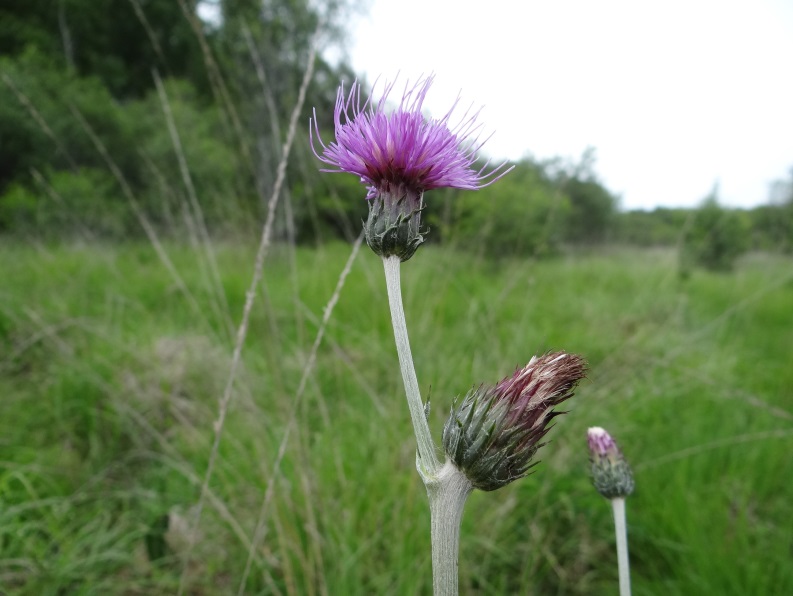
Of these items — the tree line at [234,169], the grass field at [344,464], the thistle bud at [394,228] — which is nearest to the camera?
the thistle bud at [394,228]

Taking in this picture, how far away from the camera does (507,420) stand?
2.38 ft

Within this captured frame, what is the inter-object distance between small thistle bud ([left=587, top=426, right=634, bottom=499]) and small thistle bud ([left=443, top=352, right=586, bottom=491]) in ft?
1.24

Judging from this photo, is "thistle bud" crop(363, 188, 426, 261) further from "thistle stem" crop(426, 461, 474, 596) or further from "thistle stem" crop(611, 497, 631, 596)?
"thistle stem" crop(611, 497, 631, 596)

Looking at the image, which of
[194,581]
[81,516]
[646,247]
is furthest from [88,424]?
[646,247]

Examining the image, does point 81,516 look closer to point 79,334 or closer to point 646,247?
point 79,334

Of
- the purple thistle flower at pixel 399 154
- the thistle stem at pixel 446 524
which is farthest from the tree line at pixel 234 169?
the thistle stem at pixel 446 524

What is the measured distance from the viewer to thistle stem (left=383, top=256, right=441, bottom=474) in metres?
0.65

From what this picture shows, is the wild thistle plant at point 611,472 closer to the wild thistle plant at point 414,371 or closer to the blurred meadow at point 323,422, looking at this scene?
the blurred meadow at point 323,422

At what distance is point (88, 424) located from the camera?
10.6 feet

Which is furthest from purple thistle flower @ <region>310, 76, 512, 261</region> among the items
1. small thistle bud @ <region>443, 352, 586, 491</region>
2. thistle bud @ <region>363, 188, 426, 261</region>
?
small thistle bud @ <region>443, 352, 586, 491</region>

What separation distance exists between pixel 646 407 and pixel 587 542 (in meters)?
1.18

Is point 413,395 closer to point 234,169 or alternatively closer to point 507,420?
point 507,420

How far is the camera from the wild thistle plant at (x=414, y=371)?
67cm

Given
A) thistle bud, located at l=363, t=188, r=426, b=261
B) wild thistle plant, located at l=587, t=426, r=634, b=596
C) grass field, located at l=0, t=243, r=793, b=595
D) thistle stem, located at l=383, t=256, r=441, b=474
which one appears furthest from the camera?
grass field, located at l=0, t=243, r=793, b=595
